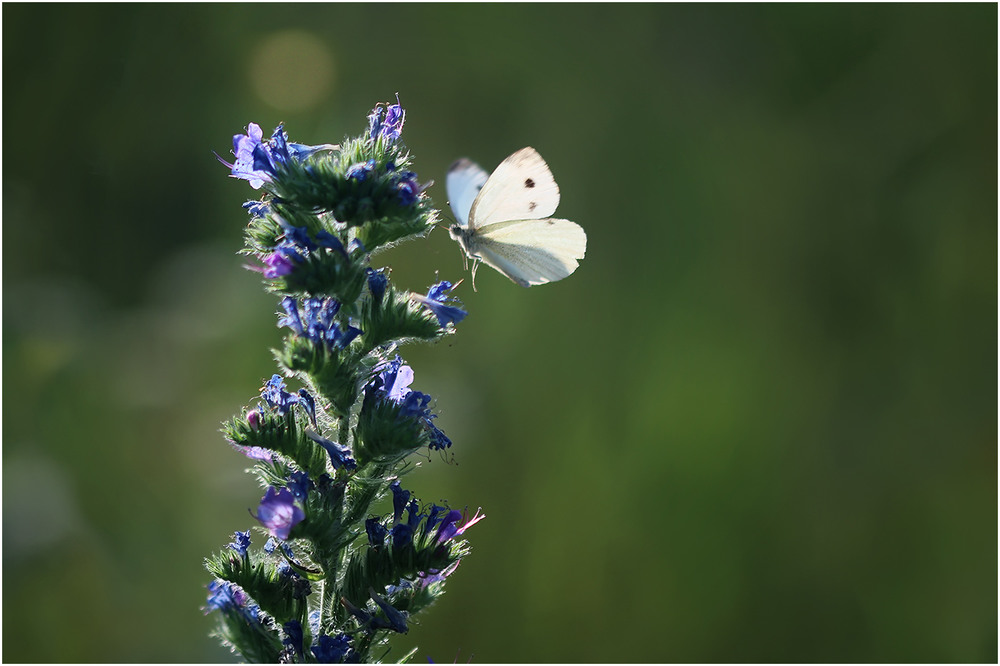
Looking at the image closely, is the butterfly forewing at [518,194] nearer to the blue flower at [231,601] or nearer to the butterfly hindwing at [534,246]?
the butterfly hindwing at [534,246]

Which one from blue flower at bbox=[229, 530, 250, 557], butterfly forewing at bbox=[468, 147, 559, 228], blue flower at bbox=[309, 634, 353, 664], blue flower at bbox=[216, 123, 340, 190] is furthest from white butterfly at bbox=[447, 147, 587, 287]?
blue flower at bbox=[309, 634, 353, 664]

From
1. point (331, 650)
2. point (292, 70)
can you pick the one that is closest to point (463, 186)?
point (331, 650)

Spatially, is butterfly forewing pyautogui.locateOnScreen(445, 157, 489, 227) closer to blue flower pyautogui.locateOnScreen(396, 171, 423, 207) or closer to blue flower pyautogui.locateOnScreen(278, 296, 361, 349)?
blue flower pyautogui.locateOnScreen(396, 171, 423, 207)

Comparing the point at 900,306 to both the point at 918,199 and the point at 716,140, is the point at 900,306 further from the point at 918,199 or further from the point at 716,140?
the point at 716,140

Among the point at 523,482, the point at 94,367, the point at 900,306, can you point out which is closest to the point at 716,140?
the point at 900,306

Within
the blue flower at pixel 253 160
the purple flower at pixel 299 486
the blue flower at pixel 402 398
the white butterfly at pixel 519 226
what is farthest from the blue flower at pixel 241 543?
the white butterfly at pixel 519 226

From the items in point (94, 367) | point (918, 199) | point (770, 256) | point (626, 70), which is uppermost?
point (626, 70)
